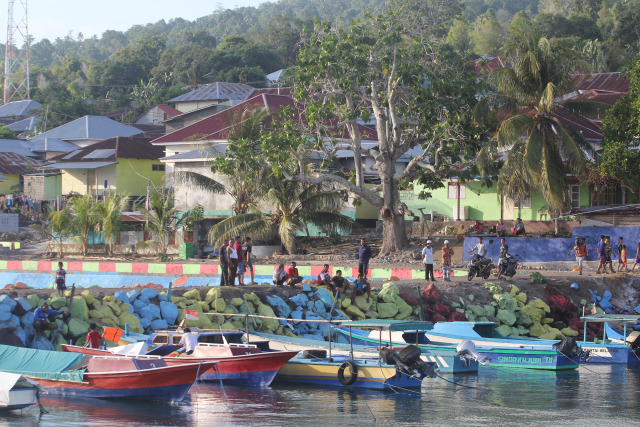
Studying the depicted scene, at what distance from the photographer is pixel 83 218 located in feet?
134

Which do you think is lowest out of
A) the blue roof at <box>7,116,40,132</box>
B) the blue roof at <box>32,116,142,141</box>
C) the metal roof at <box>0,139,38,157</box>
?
the metal roof at <box>0,139,38,157</box>

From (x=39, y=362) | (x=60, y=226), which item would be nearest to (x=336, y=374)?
(x=39, y=362)

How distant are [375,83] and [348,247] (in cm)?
837

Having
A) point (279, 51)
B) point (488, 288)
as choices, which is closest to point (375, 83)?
point (488, 288)

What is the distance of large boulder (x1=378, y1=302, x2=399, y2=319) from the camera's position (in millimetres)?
24453

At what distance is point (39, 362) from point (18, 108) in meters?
82.5

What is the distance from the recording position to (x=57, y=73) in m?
122

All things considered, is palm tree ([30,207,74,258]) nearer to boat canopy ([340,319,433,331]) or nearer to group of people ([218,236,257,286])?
group of people ([218,236,257,286])

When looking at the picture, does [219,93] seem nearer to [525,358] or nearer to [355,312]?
[355,312]

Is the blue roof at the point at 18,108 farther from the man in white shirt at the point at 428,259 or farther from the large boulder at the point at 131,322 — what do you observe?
the large boulder at the point at 131,322

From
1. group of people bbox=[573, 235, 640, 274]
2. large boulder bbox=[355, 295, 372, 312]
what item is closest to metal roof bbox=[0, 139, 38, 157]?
large boulder bbox=[355, 295, 372, 312]

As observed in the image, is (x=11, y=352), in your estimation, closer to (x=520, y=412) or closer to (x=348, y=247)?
(x=520, y=412)

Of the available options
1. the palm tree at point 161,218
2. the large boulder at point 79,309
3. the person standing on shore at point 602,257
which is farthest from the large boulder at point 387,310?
the palm tree at point 161,218

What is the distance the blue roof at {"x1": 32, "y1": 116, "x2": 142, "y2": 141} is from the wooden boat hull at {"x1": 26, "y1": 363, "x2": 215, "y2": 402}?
52.4 m
